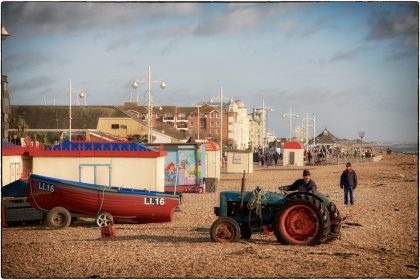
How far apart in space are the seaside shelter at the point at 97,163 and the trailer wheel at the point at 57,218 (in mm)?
2992

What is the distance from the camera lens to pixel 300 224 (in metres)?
15.5

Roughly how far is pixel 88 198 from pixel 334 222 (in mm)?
7728

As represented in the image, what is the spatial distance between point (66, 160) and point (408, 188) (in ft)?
61.8

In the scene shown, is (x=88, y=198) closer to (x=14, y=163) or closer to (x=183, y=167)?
(x=14, y=163)

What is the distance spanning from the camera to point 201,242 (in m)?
16.5

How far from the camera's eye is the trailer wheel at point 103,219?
800 inches

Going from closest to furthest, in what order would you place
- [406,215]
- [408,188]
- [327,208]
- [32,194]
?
[327,208], [32,194], [406,215], [408,188]

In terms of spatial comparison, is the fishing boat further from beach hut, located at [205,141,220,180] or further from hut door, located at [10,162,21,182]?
beach hut, located at [205,141,220,180]

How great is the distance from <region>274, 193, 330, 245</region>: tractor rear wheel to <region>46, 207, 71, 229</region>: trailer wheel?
7.30m

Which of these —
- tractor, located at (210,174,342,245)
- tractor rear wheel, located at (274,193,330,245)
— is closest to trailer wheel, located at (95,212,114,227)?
tractor, located at (210,174,342,245)

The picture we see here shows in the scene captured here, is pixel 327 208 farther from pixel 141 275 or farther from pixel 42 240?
pixel 42 240

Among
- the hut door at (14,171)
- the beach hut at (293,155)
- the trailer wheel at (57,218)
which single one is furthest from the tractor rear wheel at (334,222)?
the beach hut at (293,155)

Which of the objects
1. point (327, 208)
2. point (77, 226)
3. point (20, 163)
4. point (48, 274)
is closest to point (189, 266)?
point (48, 274)

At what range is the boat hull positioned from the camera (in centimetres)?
2045
